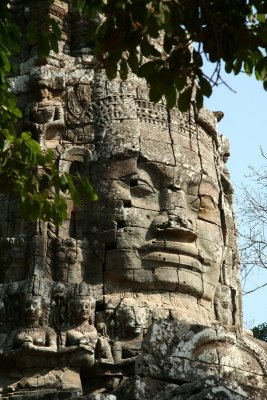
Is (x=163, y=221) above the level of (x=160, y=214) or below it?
below

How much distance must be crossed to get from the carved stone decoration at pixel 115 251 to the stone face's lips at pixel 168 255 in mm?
15

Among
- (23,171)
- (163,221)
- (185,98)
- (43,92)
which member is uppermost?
→ (43,92)

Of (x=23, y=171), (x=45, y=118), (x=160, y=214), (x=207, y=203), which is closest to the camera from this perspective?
(x=23, y=171)

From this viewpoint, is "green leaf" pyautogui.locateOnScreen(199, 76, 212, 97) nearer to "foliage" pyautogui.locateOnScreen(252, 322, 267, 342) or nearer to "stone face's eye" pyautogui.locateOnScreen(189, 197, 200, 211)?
"stone face's eye" pyautogui.locateOnScreen(189, 197, 200, 211)

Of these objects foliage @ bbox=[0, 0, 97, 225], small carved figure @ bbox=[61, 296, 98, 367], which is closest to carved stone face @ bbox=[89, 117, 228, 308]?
small carved figure @ bbox=[61, 296, 98, 367]

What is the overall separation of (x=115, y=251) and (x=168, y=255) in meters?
0.70

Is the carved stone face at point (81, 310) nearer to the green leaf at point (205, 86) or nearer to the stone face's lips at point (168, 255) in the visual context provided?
the stone face's lips at point (168, 255)

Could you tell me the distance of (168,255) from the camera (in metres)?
11.7

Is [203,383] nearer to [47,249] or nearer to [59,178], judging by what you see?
[59,178]

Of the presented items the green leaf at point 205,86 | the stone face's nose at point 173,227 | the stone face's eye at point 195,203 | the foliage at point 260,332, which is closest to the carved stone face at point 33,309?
the stone face's nose at point 173,227

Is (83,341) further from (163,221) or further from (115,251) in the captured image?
(163,221)

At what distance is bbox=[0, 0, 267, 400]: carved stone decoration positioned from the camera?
1077 cm

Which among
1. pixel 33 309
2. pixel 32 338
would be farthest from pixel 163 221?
pixel 32 338

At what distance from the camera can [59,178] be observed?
29.1 ft
